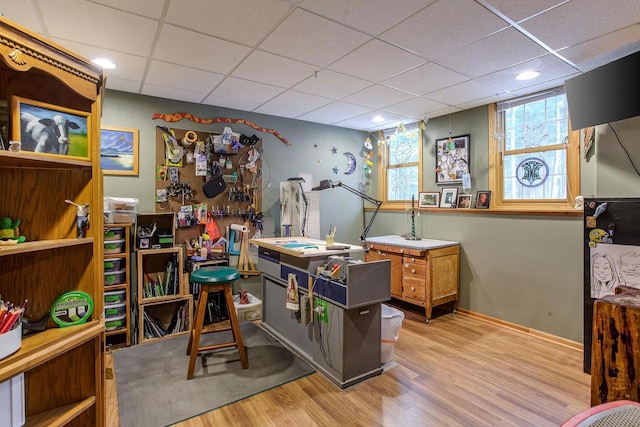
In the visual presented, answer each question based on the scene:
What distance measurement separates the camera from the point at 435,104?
3.73 meters

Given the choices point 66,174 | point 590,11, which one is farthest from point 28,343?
point 590,11

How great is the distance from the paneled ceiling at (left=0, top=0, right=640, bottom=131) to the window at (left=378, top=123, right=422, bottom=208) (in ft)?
3.98

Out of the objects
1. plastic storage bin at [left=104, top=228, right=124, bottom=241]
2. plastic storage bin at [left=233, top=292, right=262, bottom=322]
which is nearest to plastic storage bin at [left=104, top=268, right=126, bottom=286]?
plastic storage bin at [left=104, top=228, right=124, bottom=241]

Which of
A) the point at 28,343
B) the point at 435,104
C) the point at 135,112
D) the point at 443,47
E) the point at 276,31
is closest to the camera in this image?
the point at 28,343

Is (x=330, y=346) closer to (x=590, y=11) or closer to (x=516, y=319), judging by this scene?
(x=516, y=319)

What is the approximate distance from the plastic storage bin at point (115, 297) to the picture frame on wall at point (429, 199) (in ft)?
11.8

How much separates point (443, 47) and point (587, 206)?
1.68 meters

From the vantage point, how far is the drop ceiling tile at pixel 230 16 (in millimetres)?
1870

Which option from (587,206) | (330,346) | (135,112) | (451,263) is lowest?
(330,346)

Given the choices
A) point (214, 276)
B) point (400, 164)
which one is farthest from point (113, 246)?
point (400, 164)

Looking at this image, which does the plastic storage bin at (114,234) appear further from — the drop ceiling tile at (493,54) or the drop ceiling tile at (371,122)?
the drop ceiling tile at (493,54)

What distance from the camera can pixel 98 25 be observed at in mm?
2082

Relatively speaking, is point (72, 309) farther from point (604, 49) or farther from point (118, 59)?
point (604, 49)

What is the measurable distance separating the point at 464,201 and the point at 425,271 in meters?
1.03
